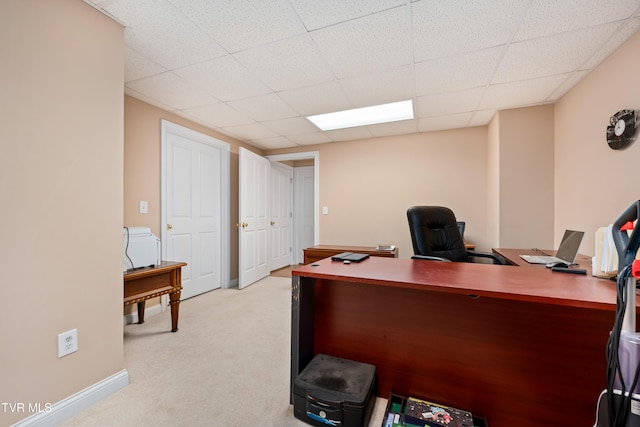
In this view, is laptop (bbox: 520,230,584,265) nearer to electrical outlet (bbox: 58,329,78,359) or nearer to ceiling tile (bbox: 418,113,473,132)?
ceiling tile (bbox: 418,113,473,132)

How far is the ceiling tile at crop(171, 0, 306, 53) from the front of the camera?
1488 mm

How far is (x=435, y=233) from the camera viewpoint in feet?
7.48

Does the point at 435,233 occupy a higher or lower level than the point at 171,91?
lower

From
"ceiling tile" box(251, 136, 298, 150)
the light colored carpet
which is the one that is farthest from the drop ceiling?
the light colored carpet

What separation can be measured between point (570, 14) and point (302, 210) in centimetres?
470

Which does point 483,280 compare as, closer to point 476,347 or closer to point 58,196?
point 476,347

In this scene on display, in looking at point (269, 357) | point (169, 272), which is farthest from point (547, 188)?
point (169, 272)

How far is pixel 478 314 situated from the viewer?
4.12ft

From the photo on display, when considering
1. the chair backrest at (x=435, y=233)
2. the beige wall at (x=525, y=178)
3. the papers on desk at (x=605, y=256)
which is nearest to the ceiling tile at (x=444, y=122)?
the beige wall at (x=525, y=178)

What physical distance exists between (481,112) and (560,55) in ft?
3.70

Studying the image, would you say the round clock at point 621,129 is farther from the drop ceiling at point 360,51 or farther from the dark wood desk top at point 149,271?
the dark wood desk top at point 149,271

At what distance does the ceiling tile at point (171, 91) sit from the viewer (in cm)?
232

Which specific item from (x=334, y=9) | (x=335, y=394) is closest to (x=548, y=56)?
(x=334, y=9)

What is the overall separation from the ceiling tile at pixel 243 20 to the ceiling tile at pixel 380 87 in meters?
0.82
